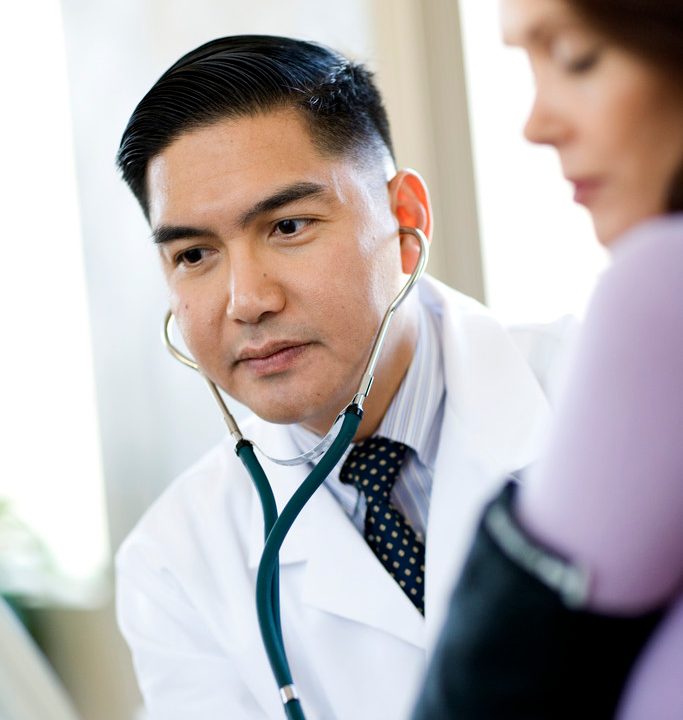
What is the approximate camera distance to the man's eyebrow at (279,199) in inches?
36.9

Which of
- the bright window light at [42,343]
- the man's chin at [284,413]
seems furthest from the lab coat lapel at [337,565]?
the bright window light at [42,343]

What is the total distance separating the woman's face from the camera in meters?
0.44

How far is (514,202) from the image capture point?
1.50 metres

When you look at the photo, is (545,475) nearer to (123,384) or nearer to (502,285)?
(502,285)

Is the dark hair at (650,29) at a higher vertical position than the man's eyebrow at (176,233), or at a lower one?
higher

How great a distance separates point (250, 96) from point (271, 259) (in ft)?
0.56

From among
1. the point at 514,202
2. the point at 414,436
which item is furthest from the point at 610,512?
the point at 514,202

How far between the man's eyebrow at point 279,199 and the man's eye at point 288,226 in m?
0.02

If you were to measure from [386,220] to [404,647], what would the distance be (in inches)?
18.1

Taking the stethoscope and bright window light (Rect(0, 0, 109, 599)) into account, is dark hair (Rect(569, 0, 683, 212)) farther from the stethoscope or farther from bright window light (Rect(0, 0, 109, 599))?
bright window light (Rect(0, 0, 109, 599))

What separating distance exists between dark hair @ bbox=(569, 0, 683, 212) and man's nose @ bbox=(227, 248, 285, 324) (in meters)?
0.53

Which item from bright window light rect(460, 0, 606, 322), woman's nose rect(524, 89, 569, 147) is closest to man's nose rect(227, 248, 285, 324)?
woman's nose rect(524, 89, 569, 147)

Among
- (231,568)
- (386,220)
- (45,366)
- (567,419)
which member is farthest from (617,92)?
(45,366)

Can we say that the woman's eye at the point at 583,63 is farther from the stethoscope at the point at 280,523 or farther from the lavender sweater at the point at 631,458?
the stethoscope at the point at 280,523
